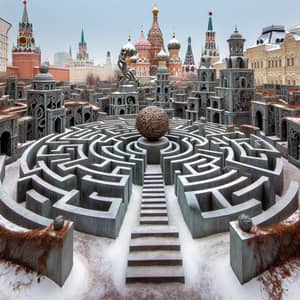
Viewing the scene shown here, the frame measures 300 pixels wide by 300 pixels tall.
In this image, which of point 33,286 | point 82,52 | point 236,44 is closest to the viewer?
point 33,286

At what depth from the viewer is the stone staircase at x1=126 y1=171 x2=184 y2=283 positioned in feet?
28.1

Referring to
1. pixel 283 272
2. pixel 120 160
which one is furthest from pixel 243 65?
pixel 283 272

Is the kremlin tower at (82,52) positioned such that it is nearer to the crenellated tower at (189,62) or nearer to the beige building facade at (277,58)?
the crenellated tower at (189,62)

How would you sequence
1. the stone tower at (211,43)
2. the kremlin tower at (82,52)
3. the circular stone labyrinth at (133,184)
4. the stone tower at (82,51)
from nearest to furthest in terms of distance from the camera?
the circular stone labyrinth at (133,184), the stone tower at (211,43), the kremlin tower at (82,52), the stone tower at (82,51)

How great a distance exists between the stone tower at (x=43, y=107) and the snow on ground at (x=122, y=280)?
→ 16996mm

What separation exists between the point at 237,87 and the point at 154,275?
1098 inches

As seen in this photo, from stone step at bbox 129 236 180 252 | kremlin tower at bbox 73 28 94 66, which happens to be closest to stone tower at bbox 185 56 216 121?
stone step at bbox 129 236 180 252

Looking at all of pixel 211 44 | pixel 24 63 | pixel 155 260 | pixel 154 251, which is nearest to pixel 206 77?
pixel 154 251

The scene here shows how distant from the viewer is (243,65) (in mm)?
33000

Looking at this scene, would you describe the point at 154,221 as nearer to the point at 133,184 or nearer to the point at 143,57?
the point at 133,184

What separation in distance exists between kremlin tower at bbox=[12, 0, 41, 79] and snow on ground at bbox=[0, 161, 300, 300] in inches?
2164

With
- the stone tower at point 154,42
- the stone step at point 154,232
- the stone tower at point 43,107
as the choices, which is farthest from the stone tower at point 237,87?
the stone tower at point 154,42

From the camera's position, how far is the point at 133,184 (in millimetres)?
16172

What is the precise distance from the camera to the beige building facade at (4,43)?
51.3m
